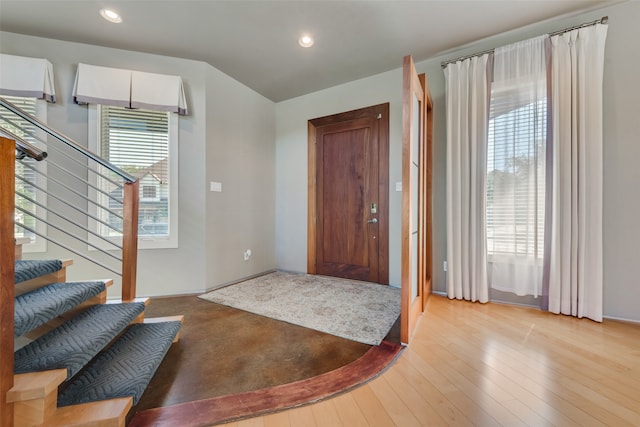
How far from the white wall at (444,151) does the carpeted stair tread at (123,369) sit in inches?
97.7

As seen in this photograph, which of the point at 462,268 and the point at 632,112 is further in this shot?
the point at 462,268

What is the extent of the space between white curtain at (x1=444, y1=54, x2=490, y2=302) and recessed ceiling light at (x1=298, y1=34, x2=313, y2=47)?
59.9 inches

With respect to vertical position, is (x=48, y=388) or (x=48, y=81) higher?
(x=48, y=81)

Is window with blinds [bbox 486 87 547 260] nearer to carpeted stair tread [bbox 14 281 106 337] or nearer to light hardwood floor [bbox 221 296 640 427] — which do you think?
light hardwood floor [bbox 221 296 640 427]

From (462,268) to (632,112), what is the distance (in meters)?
1.91

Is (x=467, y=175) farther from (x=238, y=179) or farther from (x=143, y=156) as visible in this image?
(x=143, y=156)

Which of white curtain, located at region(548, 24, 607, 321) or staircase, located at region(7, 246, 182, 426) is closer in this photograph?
staircase, located at region(7, 246, 182, 426)

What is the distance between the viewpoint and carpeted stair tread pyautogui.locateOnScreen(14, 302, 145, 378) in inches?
44.8

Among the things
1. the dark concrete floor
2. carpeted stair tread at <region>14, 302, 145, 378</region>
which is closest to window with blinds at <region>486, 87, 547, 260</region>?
the dark concrete floor

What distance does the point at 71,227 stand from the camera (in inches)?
107

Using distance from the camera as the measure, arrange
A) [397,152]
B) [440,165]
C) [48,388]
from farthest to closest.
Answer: [397,152], [440,165], [48,388]

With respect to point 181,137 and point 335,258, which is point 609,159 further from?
point 181,137

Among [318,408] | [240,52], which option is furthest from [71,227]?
[318,408]

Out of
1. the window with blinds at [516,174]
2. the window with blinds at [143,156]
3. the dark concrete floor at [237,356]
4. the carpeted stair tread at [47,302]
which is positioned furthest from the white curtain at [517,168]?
the window with blinds at [143,156]
